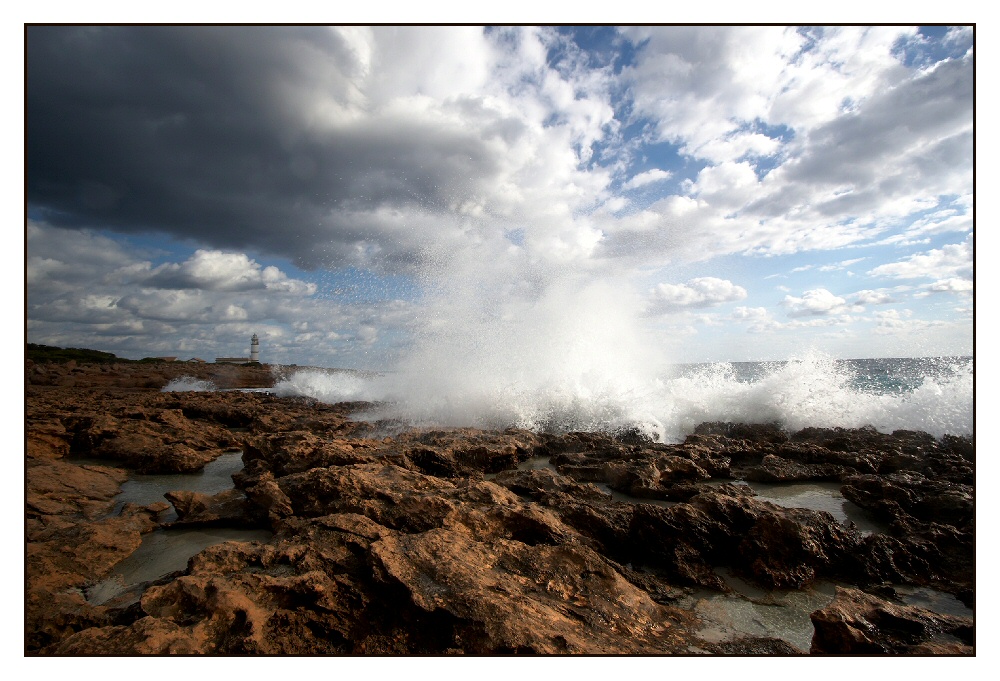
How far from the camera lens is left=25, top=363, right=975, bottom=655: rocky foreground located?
2350 millimetres

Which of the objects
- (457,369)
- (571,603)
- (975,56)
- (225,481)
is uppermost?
(975,56)

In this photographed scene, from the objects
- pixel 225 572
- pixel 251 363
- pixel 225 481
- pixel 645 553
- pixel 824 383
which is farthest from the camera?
pixel 251 363

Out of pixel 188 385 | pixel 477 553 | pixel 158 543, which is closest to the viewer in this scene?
pixel 477 553

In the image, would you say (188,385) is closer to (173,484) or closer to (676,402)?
(173,484)

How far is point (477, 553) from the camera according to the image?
2.92 meters

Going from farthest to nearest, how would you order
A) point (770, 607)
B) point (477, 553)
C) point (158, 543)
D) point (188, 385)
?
point (188, 385)
point (158, 543)
point (770, 607)
point (477, 553)

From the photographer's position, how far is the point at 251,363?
37750mm

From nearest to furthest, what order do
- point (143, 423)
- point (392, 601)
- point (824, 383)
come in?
point (392, 601) → point (143, 423) → point (824, 383)

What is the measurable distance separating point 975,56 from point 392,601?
544 cm

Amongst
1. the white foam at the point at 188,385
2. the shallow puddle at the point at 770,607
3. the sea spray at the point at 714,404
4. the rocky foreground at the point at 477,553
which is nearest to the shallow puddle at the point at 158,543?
the rocky foreground at the point at 477,553

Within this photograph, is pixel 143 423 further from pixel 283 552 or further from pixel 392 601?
pixel 392 601

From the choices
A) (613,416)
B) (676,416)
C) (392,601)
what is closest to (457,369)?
(613,416)

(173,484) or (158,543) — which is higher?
(158,543)

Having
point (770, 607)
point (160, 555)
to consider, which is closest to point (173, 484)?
point (160, 555)
